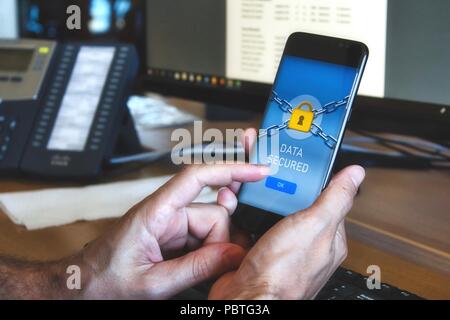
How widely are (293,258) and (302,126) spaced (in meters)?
0.14

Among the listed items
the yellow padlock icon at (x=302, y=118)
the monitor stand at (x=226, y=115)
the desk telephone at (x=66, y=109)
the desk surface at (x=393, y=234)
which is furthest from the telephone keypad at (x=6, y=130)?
the yellow padlock icon at (x=302, y=118)

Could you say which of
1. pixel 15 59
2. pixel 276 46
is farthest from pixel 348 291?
pixel 15 59

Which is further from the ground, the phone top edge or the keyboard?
the phone top edge

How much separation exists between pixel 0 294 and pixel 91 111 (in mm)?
381

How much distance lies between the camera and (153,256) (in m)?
0.55

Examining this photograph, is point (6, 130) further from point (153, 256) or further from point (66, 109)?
point (153, 256)

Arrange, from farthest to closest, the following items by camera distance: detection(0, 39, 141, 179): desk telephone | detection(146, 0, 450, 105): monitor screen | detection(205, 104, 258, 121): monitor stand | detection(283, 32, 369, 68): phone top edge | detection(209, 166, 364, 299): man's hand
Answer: detection(205, 104, 258, 121): monitor stand < detection(0, 39, 141, 179): desk telephone < detection(146, 0, 450, 105): monitor screen < detection(283, 32, 369, 68): phone top edge < detection(209, 166, 364, 299): man's hand

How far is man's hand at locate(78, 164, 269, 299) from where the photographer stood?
1.73 feet

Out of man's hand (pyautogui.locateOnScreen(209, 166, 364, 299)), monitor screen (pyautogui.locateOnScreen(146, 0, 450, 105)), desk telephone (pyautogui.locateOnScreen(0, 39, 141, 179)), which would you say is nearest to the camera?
man's hand (pyautogui.locateOnScreen(209, 166, 364, 299))

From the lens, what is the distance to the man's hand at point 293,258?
1.58ft

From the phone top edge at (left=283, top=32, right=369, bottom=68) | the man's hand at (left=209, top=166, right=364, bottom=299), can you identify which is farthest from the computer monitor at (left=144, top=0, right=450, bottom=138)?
the man's hand at (left=209, top=166, right=364, bottom=299)

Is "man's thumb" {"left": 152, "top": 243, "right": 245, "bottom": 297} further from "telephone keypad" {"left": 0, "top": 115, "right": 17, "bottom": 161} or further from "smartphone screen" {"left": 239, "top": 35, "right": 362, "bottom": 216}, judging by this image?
"telephone keypad" {"left": 0, "top": 115, "right": 17, "bottom": 161}

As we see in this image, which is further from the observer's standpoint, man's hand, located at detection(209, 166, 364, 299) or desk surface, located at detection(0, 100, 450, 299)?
desk surface, located at detection(0, 100, 450, 299)

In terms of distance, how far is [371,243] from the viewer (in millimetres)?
683
